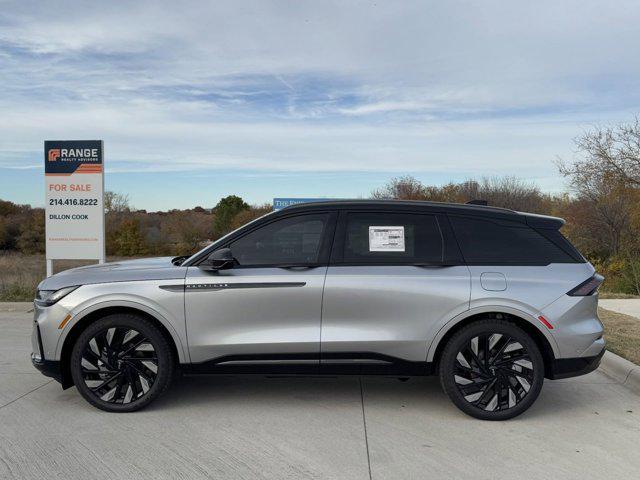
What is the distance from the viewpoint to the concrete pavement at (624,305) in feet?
31.0

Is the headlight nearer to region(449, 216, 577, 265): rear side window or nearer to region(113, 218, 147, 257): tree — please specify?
region(449, 216, 577, 265): rear side window

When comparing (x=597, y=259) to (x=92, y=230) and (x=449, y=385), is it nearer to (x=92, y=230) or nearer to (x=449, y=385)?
(x=92, y=230)

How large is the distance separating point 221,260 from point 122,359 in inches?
45.9

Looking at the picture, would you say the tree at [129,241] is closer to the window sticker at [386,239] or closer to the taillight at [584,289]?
the window sticker at [386,239]

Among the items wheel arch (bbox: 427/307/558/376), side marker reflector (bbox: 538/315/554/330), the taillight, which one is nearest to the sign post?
wheel arch (bbox: 427/307/558/376)

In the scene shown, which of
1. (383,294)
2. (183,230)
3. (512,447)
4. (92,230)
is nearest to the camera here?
(512,447)

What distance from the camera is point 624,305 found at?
10.3 m

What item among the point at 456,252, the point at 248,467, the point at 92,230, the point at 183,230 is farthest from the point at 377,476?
the point at 183,230

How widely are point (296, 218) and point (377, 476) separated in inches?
83.6

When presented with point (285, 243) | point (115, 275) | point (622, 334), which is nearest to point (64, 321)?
point (115, 275)

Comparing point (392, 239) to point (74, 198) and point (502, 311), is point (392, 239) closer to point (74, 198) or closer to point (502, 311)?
point (502, 311)

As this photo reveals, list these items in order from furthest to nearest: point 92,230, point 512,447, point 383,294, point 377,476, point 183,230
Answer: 1. point 183,230
2. point 92,230
3. point 383,294
4. point 512,447
5. point 377,476

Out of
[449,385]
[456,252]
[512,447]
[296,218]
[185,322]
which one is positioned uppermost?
[296,218]

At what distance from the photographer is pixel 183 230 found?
91.7 ft
